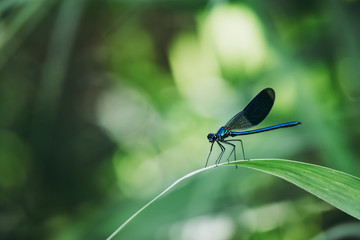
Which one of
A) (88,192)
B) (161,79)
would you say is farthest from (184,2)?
(88,192)

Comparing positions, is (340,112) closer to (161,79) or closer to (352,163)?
(352,163)

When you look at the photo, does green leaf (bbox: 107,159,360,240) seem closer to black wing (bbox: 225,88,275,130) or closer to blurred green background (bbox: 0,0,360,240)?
black wing (bbox: 225,88,275,130)

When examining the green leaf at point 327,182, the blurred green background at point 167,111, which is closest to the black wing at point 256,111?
the blurred green background at point 167,111

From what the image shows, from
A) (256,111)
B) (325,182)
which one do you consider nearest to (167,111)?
(256,111)

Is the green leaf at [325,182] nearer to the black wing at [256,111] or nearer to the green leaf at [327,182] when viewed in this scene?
the green leaf at [327,182]

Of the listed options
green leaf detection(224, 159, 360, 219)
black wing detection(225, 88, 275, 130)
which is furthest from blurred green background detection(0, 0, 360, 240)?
green leaf detection(224, 159, 360, 219)
